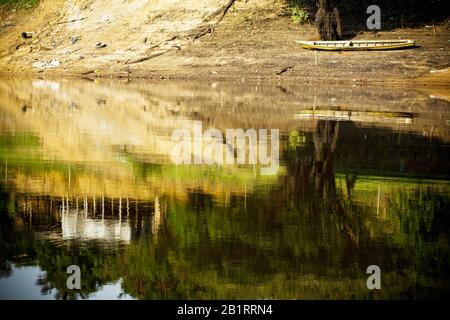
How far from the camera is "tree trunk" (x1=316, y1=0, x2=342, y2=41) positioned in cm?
4484

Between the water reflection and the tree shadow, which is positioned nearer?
the water reflection

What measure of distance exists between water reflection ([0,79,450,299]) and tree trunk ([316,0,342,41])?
21.3m

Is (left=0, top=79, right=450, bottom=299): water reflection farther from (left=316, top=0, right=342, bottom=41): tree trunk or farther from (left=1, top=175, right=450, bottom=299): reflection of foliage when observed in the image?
(left=316, top=0, right=342, bottom=41): tree trunk

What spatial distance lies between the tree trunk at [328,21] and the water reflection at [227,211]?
70.0 feet

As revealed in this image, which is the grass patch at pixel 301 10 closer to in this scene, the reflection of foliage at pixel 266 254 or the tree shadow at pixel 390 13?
the tree shadow at pixel 390 13

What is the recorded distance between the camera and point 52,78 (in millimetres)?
47344

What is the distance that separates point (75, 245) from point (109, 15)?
45514 mm

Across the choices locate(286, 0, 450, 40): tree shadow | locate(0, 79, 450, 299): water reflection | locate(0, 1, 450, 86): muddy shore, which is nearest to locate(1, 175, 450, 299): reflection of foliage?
locate(0, 79, 450, 299): water reflection

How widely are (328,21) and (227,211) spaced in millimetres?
34139

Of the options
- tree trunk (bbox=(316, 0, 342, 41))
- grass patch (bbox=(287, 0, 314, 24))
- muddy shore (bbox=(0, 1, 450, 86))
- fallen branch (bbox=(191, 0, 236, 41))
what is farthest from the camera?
fallen branch (bbox=(191, 0, 236, 41))

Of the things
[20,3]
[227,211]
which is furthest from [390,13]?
[227,211]

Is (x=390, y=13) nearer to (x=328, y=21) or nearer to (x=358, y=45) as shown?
(x=328, y=21)

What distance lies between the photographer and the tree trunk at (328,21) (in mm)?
44844

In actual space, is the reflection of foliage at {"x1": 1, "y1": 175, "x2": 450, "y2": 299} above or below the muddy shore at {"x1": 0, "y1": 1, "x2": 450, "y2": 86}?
above
